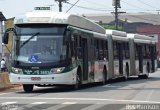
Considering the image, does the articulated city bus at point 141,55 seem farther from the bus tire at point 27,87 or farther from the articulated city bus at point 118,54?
the bus tire at point 27,87

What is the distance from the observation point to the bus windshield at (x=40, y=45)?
2411 centimetres

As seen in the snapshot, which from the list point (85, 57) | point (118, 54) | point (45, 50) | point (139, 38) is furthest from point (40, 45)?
point (139, 38)

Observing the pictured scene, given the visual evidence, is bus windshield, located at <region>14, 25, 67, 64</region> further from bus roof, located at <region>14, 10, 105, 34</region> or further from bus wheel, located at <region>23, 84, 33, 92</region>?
bus wheel, located at <region>23, 84, 33, 92</region>

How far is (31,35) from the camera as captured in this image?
24.4m

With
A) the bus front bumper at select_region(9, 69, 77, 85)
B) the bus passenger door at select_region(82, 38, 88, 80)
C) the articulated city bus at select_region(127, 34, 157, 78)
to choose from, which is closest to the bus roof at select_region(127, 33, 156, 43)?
the articulated city bus at select_region(127, 34, 157, 78)

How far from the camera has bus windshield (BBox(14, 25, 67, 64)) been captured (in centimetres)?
2411

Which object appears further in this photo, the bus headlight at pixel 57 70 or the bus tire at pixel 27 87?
the bus tire at pixel 27 87

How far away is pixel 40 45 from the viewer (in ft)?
79.3

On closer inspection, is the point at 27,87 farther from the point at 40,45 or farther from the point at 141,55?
the point at 141,55

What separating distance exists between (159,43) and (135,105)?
107m

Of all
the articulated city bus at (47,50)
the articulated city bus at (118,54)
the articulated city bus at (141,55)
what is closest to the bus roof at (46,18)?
the articulated city bus at (47,50)

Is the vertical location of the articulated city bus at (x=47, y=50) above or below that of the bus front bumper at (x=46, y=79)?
above

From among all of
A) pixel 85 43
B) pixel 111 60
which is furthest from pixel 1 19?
pixel 85 43

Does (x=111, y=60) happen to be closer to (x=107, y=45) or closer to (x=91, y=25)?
(x=107, y=45)
